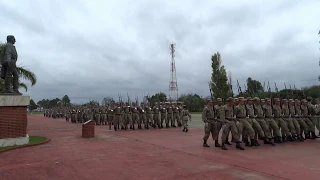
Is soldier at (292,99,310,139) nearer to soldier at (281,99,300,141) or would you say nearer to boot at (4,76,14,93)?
soldier at (281,99,300,141)

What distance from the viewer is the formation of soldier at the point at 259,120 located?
380 inches

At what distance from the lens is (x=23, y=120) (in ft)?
33.7

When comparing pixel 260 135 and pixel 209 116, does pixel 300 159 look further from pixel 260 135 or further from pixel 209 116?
pixel 209 116

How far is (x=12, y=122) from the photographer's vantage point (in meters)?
9.96

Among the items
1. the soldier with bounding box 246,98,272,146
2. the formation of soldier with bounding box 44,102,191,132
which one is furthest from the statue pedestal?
the soldier with bounding box 246,98,272,146

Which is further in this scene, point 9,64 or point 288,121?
point 288,121

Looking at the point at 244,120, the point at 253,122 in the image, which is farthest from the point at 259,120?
the point at 244,120

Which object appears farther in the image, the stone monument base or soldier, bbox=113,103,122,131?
soldier, bbox=113,103,122,131

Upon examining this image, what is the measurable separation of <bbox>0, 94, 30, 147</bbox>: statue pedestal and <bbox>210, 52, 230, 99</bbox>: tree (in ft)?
80.1

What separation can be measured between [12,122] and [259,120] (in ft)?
29.9

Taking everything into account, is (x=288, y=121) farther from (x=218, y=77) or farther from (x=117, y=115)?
(x=218, y=77)

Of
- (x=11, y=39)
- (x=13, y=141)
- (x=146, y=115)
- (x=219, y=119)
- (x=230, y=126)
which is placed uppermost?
(x=11, y=39)

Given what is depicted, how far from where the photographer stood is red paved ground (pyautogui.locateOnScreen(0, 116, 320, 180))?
19.3 ft

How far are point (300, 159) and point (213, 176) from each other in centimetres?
324
